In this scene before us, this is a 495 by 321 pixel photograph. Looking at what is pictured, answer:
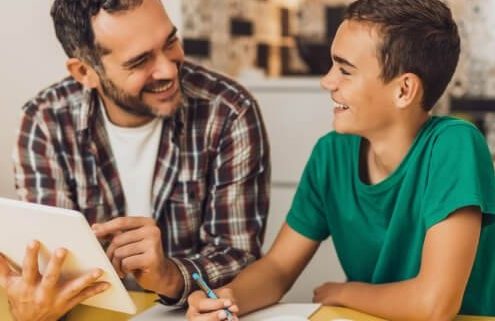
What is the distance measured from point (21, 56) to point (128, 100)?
2.10 ft

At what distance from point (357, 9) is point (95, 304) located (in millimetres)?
655

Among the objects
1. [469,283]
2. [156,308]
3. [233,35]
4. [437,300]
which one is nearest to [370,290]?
[437,300]

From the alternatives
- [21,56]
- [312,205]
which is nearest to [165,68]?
[312,205]

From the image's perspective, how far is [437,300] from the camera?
1171 millimetres

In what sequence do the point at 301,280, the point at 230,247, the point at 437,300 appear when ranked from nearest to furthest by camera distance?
the point at 437,300
the point at 230,247
the point at 301,280

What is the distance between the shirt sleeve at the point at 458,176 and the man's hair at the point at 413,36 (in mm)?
110

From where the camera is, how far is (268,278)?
4.48ft

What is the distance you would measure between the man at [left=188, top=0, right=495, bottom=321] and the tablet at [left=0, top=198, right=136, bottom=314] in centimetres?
14

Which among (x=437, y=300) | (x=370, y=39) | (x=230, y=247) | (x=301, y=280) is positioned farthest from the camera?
(x=301, y=280)

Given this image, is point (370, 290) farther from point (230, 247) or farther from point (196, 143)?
point (196, 143)

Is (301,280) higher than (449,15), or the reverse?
(449,15)

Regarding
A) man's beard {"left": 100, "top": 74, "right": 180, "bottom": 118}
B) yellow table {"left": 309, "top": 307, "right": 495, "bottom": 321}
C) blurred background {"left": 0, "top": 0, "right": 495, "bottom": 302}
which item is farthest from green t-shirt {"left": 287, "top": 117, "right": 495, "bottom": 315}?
blurred background {"left": 0, "top": 0, "right": 495, "bottom": 302}

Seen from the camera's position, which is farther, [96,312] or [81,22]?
[81,22]

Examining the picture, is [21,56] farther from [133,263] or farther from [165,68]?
[133,263]
